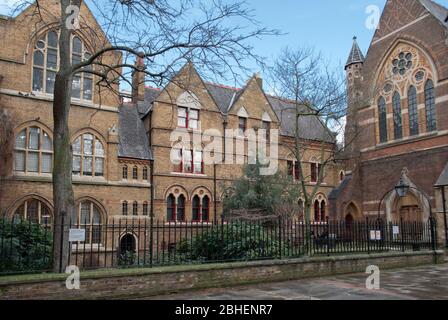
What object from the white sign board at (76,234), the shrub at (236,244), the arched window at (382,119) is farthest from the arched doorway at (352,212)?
the white sign board at (76,234)

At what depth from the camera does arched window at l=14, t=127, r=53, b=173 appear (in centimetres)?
2184

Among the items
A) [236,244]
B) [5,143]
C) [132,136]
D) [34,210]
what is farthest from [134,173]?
[236,244]

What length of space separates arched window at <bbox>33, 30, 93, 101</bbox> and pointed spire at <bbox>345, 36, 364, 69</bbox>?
70.6ft

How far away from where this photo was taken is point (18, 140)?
21.8 m

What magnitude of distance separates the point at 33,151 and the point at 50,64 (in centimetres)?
515

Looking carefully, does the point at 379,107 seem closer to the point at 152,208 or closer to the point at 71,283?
the point at 152,208

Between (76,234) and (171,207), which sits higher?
(171,207)

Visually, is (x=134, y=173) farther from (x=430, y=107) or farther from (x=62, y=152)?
(x=430, y=107)

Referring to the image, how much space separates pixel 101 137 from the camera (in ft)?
81.0

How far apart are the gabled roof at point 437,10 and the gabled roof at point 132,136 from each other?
20848mm

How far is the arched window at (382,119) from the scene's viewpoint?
30.8 m

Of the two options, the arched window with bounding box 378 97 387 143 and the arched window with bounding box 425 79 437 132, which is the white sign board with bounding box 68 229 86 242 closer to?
the arched window with bounding box 425 79 437 132

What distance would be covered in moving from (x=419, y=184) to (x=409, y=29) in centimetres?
1114

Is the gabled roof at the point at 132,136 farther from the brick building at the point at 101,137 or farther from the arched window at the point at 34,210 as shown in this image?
the arched window at the point at 34,210
